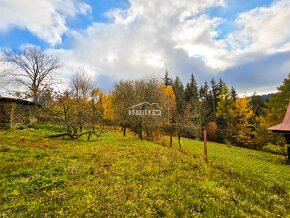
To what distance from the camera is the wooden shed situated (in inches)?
523

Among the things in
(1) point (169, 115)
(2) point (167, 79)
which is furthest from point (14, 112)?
(2) point (167, 79)

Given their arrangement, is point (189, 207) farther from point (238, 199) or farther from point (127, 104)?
point (127, 104)

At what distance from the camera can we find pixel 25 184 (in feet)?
14.2

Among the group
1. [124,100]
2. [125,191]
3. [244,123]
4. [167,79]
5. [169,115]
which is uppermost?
[167,79]

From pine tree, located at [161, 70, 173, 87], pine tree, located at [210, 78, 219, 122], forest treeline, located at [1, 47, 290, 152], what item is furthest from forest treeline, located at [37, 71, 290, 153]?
pine tree, located at [161, 70, 173, 87]

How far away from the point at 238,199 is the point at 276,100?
25.3 meters

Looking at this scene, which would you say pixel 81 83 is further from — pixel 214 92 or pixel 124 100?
pixel 214 92

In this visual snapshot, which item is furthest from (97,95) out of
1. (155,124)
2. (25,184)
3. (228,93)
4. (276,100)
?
(25,184)

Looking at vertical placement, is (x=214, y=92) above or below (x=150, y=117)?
above

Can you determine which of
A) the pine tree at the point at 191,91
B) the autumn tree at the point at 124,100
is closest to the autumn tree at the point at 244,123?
the pine tree at the point at 191,91

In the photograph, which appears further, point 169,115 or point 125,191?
point 169,115

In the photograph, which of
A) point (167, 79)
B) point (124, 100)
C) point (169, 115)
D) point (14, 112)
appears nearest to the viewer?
point (14, 112)

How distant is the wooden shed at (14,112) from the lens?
13.3 meters

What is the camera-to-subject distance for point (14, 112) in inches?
551
